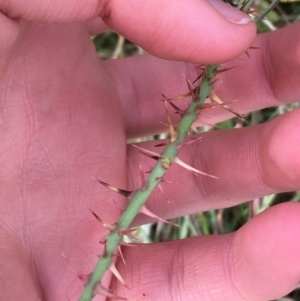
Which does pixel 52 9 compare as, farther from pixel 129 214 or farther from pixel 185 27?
pixel 129 214

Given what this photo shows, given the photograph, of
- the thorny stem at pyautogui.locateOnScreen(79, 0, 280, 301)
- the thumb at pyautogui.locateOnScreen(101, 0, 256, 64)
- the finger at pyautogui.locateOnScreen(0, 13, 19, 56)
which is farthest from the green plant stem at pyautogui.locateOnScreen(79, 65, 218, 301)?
the finger at pyautogui.locateOnScreen(0, 13, 19, 56)

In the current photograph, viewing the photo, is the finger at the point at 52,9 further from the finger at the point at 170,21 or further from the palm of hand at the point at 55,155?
the palm of hand at the point at 55,155

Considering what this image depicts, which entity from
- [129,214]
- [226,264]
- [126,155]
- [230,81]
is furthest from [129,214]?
[230,81]

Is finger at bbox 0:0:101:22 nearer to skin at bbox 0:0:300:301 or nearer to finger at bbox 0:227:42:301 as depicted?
skin at bbox 0:0:300:301

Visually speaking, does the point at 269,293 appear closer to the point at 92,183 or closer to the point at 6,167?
the point at 92,183

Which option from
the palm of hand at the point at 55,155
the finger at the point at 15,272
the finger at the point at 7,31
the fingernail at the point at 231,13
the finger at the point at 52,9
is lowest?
the finger at the point at 15,272

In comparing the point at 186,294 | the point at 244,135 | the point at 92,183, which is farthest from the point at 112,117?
the point at 186,294

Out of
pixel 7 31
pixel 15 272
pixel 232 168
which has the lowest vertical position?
pixel 15 272

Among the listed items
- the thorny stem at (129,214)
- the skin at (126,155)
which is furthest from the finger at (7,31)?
the thorny stem at (129,214)
